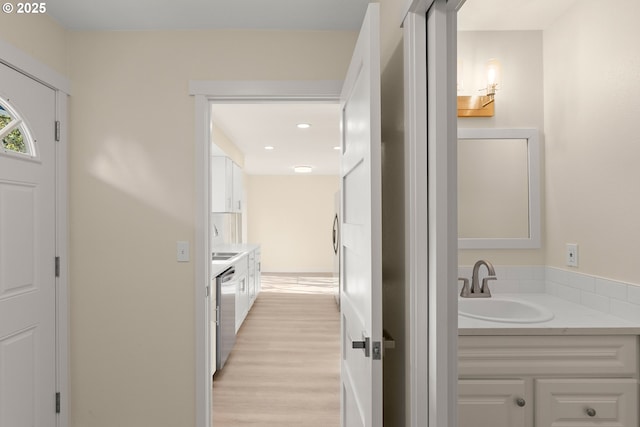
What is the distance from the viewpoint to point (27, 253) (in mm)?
1869

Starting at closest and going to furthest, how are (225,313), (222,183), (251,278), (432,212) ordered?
(432,212), (225,313), (222,183), (251,278)

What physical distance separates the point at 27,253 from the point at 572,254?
2.20 m

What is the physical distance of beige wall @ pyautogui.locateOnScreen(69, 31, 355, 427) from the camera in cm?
215

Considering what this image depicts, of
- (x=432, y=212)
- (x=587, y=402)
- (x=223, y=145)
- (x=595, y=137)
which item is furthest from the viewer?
(x=223, y=145)

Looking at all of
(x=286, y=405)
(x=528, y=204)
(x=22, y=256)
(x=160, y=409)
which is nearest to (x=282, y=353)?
(x=286, y=405)

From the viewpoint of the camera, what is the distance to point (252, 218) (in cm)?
986

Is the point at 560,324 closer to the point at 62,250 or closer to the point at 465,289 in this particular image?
the point at 465,289

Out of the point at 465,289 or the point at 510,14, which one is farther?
the point at 465,289

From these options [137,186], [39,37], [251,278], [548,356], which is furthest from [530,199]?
[251,278]

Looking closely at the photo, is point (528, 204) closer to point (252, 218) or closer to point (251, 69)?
point (251, 69)

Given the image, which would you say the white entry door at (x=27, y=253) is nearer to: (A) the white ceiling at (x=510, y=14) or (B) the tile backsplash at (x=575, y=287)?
(A) the white ceiling at (x=510, y=14)

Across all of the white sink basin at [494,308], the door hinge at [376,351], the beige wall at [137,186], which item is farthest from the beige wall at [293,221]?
the door hinge at [376,351]

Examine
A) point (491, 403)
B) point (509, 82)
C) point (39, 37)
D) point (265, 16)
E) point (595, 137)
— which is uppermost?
point (265, 16)

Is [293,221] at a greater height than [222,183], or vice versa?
[222,183]
